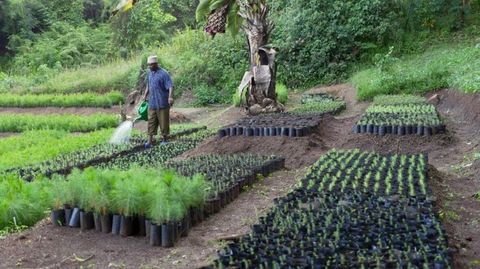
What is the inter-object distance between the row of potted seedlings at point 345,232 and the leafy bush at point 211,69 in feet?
50.7

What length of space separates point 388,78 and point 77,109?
11.6m

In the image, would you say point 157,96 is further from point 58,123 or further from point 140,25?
point 140,25

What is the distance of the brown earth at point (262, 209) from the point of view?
582 cm

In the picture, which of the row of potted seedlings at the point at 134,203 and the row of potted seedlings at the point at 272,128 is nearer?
the row of potted seedlings at the point at 134,203

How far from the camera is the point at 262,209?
7.60 m

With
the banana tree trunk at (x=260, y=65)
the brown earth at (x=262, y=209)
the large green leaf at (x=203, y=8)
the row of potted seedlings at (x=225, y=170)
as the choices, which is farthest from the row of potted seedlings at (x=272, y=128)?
the large green leaf at (x=203, y=8)

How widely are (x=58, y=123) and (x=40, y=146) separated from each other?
14.8 ft

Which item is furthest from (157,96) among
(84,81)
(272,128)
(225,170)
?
(84,81)

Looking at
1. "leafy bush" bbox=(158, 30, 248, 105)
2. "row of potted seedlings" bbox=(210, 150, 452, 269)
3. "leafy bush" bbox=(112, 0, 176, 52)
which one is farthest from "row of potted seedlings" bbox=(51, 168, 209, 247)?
"leafy bush" bbox=(112, 0, 176, 52)

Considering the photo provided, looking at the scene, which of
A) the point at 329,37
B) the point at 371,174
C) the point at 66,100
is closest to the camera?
the point at 371,174

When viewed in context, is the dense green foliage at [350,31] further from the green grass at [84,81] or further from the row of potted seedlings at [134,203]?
the row of potted seedlings at [134,203]

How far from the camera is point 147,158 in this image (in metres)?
11.3

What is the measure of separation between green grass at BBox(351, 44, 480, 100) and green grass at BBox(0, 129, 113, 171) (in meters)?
8.62

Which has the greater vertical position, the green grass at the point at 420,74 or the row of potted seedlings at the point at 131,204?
the green grass at the point at 420,74
